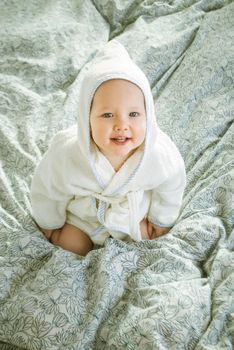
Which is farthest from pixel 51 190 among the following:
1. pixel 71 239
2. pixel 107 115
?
pixel 107 115

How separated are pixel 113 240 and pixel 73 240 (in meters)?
0.12

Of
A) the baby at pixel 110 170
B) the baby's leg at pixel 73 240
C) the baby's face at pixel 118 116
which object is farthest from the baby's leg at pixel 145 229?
the baby's face at pixel 118 116

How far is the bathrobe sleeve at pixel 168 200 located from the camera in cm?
122

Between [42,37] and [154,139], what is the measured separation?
3.38 feet

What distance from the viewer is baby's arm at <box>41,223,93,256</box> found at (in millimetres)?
1258

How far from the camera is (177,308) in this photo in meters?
1.02

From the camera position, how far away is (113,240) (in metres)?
1.21

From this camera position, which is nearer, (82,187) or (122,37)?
(82,187)

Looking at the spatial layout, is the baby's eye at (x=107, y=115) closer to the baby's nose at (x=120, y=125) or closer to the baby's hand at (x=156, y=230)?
the baby's nose at (x=120, y=125)

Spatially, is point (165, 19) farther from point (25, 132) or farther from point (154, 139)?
point (154, 139)

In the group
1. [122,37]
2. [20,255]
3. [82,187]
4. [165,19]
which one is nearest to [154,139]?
[82,187]

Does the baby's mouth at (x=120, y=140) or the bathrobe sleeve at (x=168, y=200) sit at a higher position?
the baby's mouth at (x=120, y=140)

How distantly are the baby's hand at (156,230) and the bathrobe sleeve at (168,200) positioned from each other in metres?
0.01

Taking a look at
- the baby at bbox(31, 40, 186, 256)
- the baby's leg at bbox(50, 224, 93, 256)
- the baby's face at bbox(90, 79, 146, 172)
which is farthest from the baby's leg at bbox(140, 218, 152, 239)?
the baby's face at bbox(90, 79, 146, 172)
